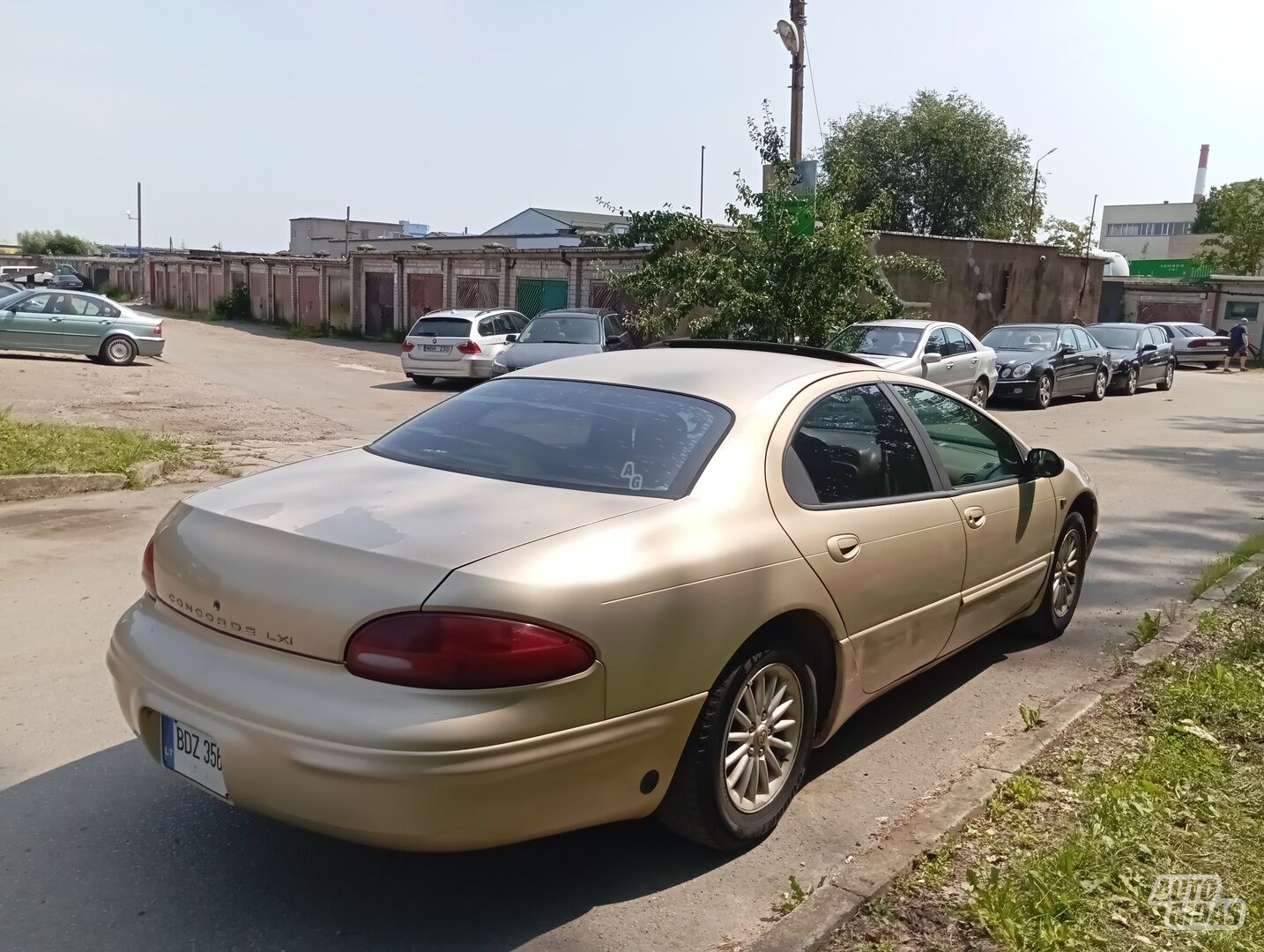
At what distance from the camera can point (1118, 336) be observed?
2434 centimetres

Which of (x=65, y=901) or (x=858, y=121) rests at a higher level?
(x=858, y=121)

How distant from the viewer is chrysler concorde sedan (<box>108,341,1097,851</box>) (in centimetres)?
282

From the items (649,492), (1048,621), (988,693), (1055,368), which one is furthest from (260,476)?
(1055,368)

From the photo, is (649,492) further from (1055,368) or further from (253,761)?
(1055,368)

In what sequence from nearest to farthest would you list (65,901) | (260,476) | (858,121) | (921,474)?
(65,901) < (260,476) < (921,474) < (858,121)

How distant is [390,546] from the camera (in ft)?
9.89

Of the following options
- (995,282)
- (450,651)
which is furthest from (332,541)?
(995,282)

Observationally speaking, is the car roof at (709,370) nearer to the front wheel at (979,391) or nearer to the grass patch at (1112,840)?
the grass patch at (1112,840)

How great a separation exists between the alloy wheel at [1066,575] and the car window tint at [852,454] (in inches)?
67.5

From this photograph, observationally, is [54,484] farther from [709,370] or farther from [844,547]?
[844,547]

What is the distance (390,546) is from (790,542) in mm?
1340

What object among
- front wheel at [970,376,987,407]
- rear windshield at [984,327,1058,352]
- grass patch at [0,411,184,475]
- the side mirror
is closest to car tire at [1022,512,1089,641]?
the side mirror

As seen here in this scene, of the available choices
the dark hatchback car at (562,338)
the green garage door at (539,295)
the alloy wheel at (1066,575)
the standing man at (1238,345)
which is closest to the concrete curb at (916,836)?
the alloy wheel at (1066,575)

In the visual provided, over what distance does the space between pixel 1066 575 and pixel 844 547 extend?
107 inches
